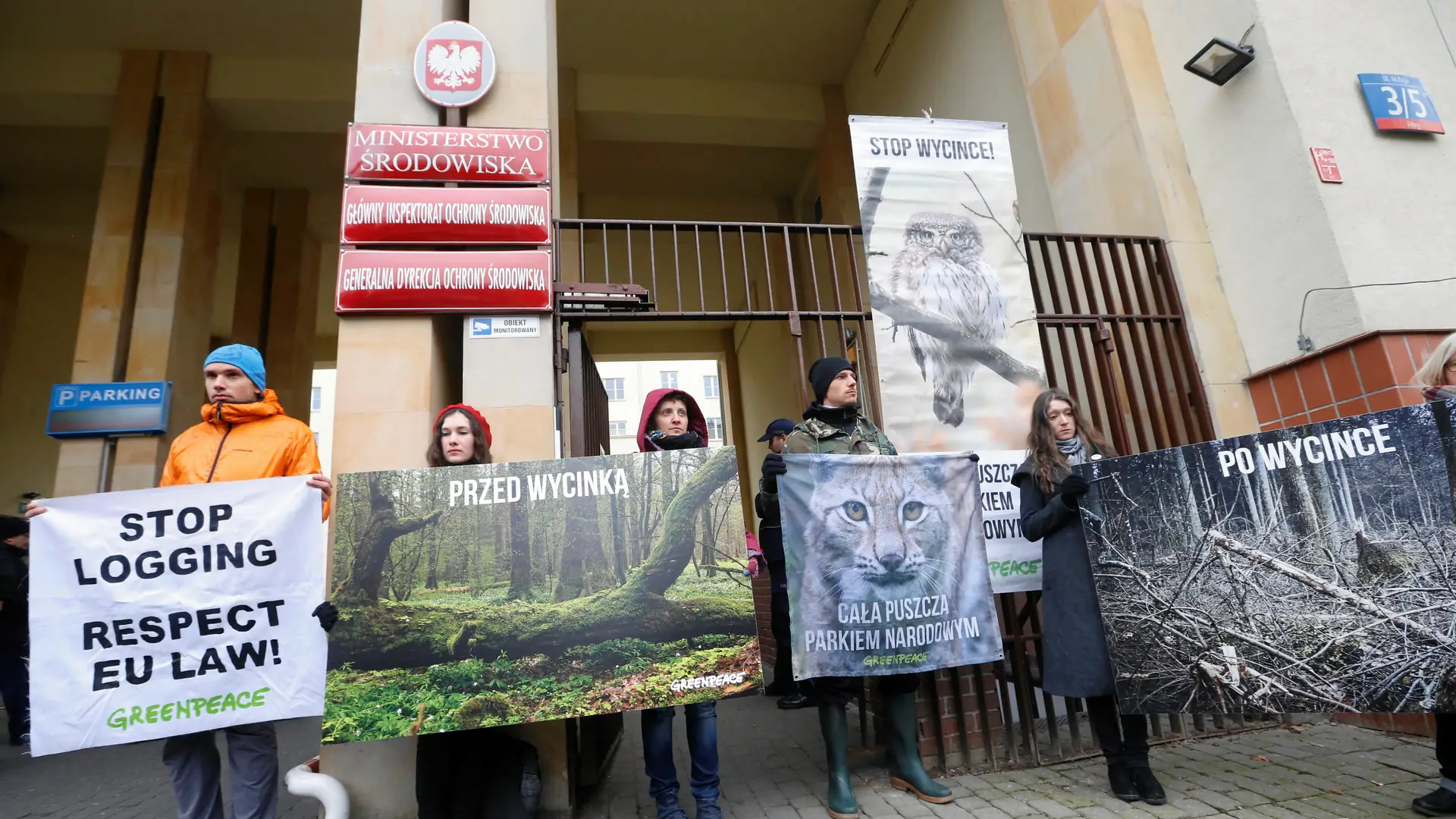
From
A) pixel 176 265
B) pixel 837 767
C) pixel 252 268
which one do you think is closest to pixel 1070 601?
pixel 837 767

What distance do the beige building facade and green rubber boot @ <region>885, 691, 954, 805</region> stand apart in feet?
4.96

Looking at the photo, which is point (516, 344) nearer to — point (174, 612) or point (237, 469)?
point (237, 469)

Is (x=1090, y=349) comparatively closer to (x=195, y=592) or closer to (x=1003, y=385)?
(x=1003, y=385)

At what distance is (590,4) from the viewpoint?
7.85m

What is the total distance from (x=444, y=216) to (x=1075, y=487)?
3372mm

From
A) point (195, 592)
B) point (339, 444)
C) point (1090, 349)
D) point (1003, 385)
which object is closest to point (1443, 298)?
point (1090, 349)

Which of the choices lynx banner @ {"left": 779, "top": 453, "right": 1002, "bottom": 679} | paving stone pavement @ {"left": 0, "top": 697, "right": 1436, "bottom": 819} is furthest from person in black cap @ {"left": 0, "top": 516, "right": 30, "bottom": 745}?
lynx banner @ {"left": 779, "top": 453, "right": 1002, "bottom": 679}

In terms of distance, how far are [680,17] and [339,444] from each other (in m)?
6.79

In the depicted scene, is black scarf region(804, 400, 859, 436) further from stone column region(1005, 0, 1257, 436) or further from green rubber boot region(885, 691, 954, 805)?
stone column region(1005, 0, 1257, 436)

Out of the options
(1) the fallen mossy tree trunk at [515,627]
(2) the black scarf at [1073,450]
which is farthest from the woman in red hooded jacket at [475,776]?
(2) the black scarf at [1073,450]

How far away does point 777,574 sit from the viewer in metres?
4.17

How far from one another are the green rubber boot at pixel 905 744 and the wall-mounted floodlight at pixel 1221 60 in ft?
14.2

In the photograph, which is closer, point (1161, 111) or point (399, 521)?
point (399, 521)

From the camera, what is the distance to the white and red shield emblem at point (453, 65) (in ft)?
12.9
